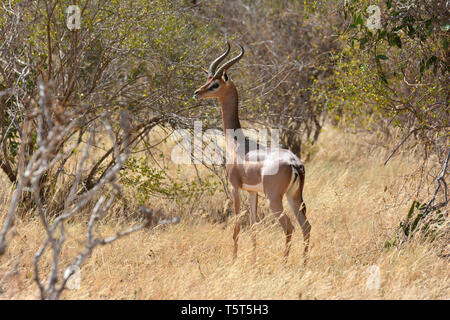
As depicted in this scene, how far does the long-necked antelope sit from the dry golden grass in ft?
0.78

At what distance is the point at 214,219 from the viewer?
291 inches

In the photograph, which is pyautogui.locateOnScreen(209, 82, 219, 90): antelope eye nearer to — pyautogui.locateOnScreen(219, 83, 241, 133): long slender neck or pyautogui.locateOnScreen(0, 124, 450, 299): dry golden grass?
pyautogui.locateOnScreen(219, 83, 241, 133): long slender neck

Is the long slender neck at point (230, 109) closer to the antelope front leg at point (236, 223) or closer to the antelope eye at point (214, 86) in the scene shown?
the antelope eye at point (214, 86)

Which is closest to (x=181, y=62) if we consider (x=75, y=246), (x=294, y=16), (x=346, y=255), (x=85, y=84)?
(x=85, y=84)

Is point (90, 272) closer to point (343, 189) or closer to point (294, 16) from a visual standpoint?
point (343, 189)

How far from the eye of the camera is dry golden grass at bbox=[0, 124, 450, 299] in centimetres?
472

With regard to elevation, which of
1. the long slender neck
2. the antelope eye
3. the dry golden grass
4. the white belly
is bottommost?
the dry golden grass

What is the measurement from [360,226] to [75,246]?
3.04 metres

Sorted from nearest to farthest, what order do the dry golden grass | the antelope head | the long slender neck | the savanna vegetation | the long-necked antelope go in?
the dry golden grass
the savanna vegetation
the long-necked antelope
the antelope head
the long slender neck

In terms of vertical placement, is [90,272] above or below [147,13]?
below

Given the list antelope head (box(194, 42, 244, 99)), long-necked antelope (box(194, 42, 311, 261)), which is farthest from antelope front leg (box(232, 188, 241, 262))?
antelope head (box(194, 42, 244, 99))

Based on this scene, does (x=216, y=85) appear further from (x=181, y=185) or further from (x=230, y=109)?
(x=181, y=185)

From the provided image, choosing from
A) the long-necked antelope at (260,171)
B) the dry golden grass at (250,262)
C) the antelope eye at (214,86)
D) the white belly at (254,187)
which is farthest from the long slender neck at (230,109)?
the dry golden grass at (250,262)

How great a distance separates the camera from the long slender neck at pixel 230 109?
640cm
